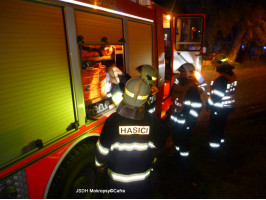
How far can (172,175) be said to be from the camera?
11.7 feet

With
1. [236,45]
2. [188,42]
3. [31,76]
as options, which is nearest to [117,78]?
[31,76]

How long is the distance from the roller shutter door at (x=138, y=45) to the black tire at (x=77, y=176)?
5.03 ft

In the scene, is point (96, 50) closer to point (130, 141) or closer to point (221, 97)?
point (130, 141)

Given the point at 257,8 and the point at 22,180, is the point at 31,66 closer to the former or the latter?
the point at 22,180

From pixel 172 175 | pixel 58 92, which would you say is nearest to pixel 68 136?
pixel 58 92

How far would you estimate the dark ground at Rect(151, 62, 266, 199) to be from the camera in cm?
316

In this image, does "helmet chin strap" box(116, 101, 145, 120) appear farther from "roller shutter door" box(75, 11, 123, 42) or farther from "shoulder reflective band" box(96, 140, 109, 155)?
"roller shutter door" box(75, 11, 123, 42)

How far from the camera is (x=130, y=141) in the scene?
6.23 feet

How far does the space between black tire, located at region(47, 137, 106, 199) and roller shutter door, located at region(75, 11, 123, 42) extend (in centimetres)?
124

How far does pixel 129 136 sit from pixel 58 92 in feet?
2.67

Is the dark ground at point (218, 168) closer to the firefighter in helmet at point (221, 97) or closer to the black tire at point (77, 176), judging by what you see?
the firefighter in helmet at point (221, 97)

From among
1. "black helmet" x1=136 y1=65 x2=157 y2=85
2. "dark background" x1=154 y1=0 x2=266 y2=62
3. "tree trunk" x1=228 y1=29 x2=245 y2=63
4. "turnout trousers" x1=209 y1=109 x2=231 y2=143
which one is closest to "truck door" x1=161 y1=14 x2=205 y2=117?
"turnout trousers" x1=209 y1=109 x2=231 y2=143

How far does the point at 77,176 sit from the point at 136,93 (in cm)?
127

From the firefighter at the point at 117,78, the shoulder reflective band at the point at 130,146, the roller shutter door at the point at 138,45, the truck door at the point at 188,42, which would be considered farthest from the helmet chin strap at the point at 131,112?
the truck door at the point at 188,42
